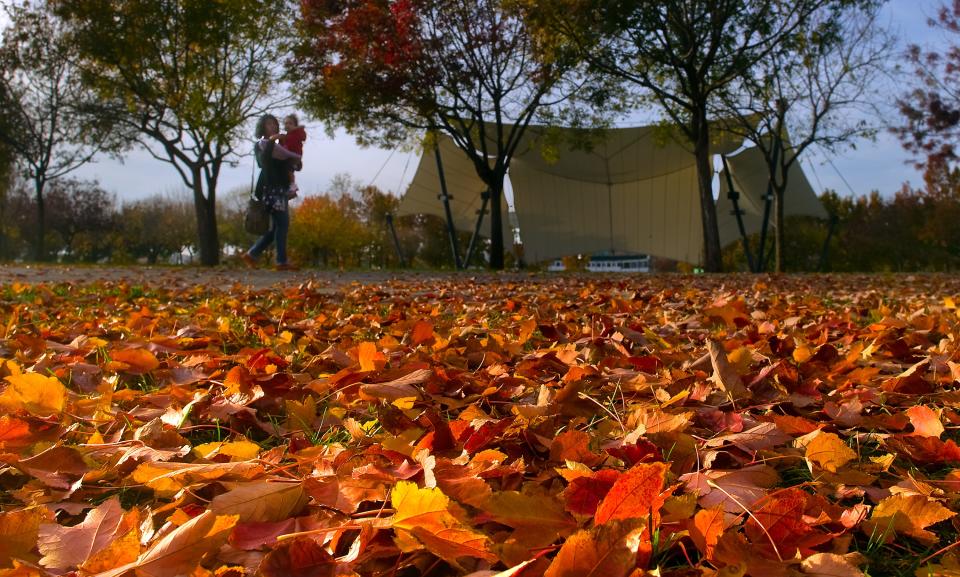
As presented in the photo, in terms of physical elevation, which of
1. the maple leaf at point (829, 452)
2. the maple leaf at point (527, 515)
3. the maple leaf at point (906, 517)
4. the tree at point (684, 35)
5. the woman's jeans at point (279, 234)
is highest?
the tree at point (684, 35)

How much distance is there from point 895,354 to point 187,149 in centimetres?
2053

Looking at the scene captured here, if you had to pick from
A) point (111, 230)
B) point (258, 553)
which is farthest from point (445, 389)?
point (111, 230)

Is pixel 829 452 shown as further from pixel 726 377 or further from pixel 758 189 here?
pixel 758 189

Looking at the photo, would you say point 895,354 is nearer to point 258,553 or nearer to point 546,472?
point 546,472

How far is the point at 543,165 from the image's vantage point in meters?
24.2

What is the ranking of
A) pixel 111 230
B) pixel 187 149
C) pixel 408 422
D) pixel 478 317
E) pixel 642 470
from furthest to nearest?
pixel 111 230, pixel 187 149, pixel 478 317, pixel 408 422, pixel 642 470

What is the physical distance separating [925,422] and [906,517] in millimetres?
500

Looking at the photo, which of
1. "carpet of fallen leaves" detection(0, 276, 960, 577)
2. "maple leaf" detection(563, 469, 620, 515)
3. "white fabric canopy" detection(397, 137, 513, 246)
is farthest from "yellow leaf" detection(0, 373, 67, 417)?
"white fabric canopy" detection(397, 137, 513, 246)

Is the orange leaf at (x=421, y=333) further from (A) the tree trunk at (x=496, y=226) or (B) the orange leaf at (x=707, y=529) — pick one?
(A) the tree trunk at (x=496, y=226)

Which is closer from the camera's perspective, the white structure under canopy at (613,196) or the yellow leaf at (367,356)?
the yellow leaf at (367,356)

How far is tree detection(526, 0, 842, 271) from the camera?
13.4m

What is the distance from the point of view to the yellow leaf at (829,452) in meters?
1.10

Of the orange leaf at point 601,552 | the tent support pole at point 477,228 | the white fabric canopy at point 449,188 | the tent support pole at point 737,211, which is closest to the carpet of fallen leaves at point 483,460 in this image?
the orange leaf at point 601,552

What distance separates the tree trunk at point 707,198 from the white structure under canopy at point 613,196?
659 centimetres
